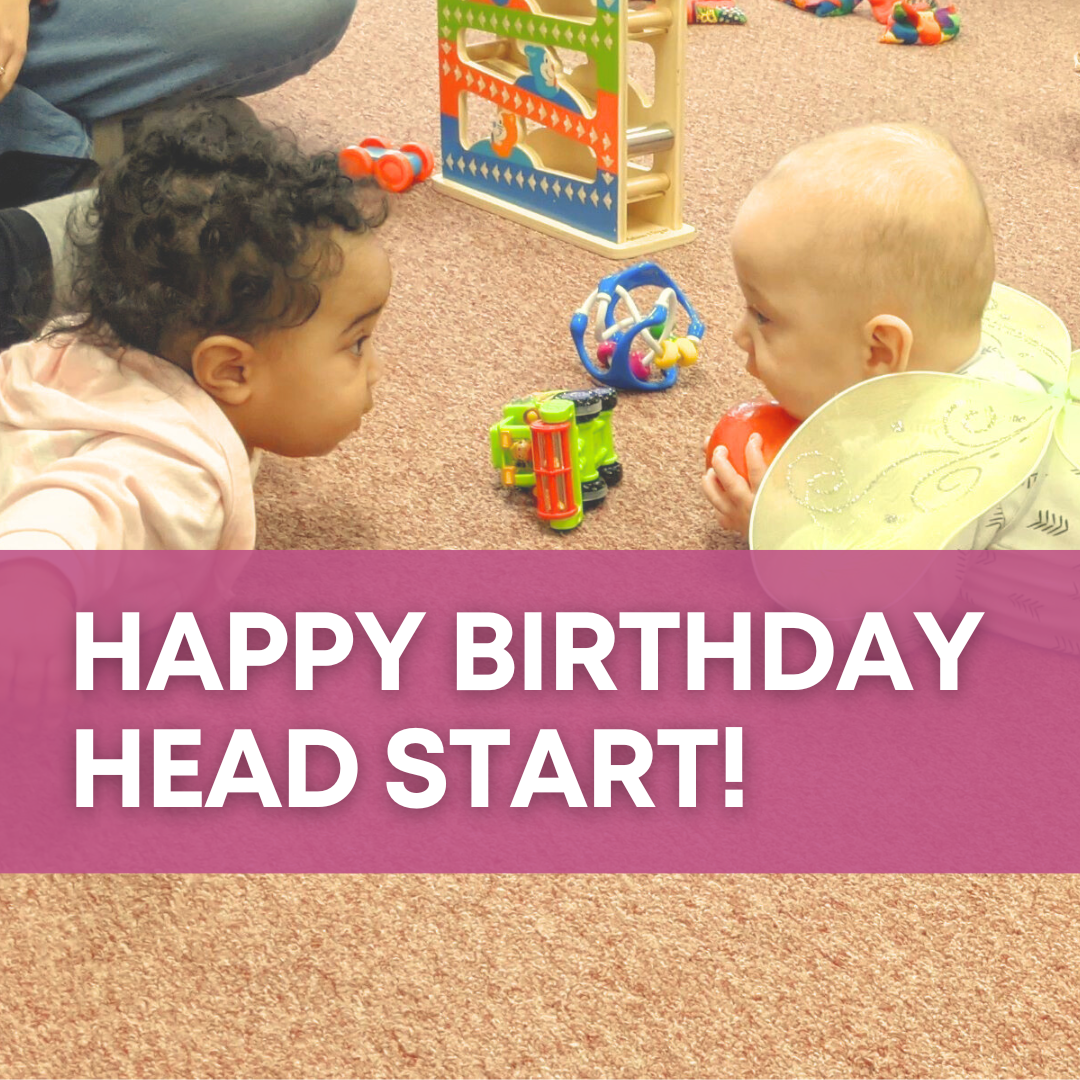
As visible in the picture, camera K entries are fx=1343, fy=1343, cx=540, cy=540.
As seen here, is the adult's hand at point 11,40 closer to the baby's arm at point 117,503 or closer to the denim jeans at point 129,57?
the denim jeans at point 129,57

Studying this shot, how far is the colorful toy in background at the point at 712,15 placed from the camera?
2502mm

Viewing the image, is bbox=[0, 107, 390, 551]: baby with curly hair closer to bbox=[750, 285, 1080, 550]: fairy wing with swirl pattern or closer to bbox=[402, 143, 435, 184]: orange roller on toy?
bbox=[750, 285, 1080, 550]: fairy wing with swirl pattern

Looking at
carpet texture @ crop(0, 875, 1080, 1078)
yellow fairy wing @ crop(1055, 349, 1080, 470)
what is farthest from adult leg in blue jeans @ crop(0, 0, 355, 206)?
yellow fairy wing @ crop(1055, 349, 1080, 470)

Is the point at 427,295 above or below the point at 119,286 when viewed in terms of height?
below

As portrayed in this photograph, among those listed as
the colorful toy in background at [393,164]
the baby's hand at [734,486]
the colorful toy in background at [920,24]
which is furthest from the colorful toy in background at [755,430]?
the colorful toy in background at [920,24]

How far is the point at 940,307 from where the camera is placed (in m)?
0.92

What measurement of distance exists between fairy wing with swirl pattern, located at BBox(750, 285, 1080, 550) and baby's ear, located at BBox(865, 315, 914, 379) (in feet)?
0.08

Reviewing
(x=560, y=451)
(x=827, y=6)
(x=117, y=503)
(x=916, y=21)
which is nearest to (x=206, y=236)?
(x=117, y=503)

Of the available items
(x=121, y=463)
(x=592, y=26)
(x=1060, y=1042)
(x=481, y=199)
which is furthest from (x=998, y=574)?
(x=481, y=199)

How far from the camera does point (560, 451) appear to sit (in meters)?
1.04

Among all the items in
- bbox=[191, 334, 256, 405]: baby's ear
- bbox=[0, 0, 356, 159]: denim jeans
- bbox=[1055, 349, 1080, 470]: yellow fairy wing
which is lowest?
bbox=[1055, 349, 1080, 470]: yellow fairy wing

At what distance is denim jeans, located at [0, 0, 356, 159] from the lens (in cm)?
130

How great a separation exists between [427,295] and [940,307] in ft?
2.24

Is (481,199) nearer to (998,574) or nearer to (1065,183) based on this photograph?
(1065,183)
